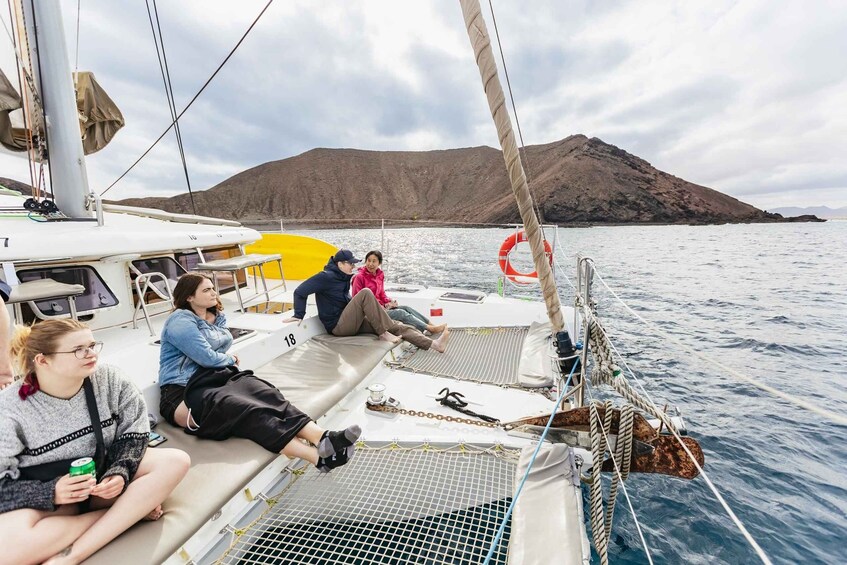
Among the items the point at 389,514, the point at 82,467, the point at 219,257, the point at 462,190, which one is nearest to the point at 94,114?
the point at 219,257

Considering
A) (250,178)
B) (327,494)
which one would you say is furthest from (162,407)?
(250,178)

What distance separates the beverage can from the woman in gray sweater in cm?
2

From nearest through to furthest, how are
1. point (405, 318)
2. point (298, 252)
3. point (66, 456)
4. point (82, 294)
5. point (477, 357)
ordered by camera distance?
1. point (66, 456)
2. point (82, 294)
3. point (477, 357)
4. point (405, 318)
5. point (298, 252)

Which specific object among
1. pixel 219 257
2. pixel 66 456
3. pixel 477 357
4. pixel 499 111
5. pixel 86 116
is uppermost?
pixel 86 116

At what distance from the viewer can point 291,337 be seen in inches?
164

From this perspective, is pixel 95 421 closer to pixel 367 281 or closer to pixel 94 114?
pixel 367 281

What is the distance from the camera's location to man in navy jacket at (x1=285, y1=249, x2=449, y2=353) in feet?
14.6

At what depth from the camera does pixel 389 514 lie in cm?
202

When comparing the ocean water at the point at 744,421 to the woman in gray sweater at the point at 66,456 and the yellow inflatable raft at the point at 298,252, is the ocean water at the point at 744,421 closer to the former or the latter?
the yellow inflatable raft at the point at 298,252

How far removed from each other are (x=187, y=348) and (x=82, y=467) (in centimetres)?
101

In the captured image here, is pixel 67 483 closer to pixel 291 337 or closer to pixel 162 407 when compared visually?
pixel 162 407

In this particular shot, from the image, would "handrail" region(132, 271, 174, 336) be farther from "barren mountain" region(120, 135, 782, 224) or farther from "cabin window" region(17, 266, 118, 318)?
"barren mountain" region(120, 135, 782, 224)

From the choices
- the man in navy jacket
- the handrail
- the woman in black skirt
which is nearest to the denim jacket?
the woman in black skirt

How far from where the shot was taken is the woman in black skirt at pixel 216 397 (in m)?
2.22
